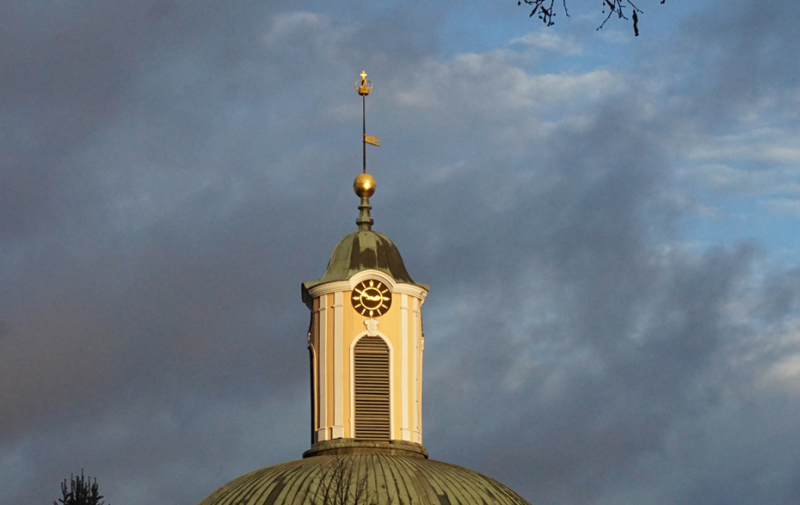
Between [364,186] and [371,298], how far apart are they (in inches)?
240

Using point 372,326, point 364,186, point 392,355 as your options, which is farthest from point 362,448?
point 364,186

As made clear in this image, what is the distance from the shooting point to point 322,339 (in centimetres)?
6419

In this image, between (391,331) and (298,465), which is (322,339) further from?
(298,465)

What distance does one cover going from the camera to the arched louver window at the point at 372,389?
62.4 m

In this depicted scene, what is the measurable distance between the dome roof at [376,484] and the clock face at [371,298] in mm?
6757

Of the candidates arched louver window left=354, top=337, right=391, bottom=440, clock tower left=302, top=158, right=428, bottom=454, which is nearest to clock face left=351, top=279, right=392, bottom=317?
clock tower left=302, top=158, right=428, bottom=454

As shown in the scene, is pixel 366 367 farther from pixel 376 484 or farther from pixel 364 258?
pixel 376 484

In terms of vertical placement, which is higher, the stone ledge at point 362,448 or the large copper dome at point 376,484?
the stone ledge at point 362,448

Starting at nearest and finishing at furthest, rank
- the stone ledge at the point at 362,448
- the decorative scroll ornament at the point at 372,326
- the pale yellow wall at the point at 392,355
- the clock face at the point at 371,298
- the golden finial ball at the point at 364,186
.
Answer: the stone ledge at the point at 362,448, the pale yellow wall at the point at 392,355, the decorative scroll ornament at the point at 372,326, the clock face at the point at 371,298, the golden finial ball at the point at 364,186

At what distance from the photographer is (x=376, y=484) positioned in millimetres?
55938

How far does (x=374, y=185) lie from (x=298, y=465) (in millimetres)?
14777

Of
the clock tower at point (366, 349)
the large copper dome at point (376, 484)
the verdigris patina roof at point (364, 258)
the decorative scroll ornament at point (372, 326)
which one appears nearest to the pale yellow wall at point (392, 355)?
the clock tower at point (366, 349)

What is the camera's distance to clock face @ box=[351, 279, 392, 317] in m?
64.3

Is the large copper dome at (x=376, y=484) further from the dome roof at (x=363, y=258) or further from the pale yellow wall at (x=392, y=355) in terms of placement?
the dome roof at (x=363, y=258)
